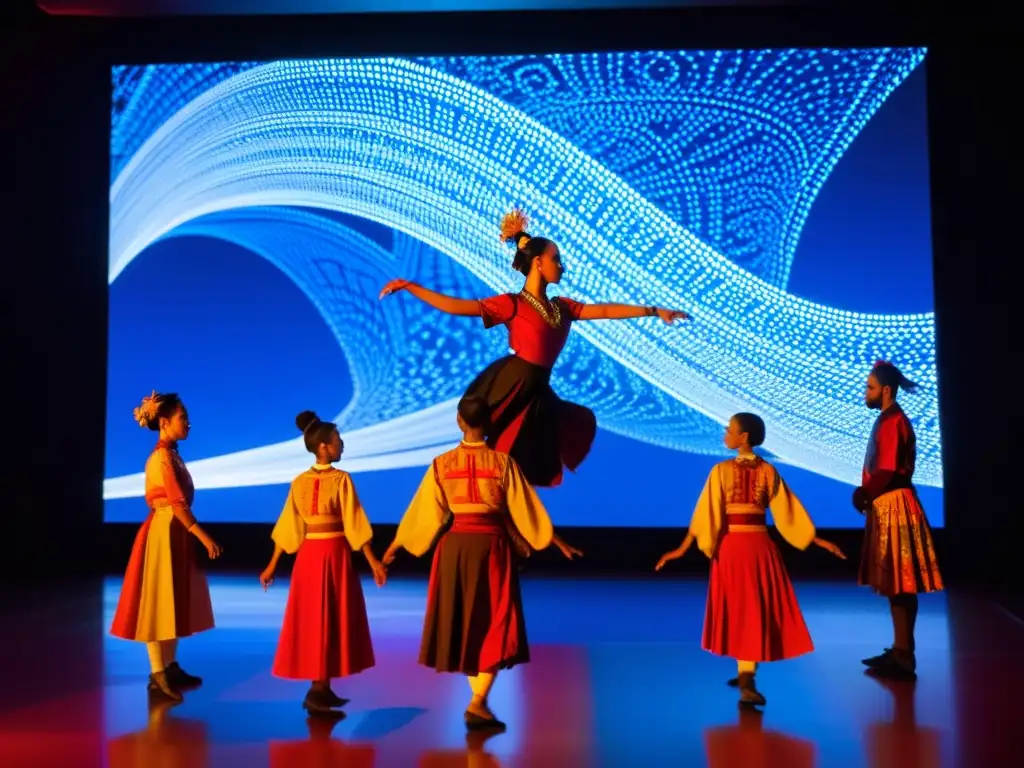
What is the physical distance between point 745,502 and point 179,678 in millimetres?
1989

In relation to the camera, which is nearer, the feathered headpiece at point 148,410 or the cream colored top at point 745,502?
the cream colored top at point 745,502

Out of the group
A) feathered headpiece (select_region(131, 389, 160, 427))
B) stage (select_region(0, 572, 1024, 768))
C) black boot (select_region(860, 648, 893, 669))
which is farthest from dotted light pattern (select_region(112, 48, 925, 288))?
feathered headpiece (select_region(131, 389, 160, 427))

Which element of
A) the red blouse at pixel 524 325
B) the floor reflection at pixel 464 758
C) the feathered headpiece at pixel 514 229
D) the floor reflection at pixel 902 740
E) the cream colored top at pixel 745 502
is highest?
the feathered headpiece at pixel 514 229

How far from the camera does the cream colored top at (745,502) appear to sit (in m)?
3.34

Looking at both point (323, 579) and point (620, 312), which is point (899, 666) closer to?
point (620, 312)

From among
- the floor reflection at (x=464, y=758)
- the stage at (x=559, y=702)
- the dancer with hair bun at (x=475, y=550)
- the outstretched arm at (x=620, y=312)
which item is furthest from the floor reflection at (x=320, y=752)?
the outstretched arm at (x=620, y=312)

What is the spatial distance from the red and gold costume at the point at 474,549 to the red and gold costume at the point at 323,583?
0.26 metres

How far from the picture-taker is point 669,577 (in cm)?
626

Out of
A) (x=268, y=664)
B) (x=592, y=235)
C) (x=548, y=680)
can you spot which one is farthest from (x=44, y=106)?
(x=548, y=680)

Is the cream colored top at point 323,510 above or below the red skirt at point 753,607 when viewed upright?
above

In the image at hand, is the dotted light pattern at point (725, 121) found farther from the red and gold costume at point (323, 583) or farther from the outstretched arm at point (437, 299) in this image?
the red and gold costume at point (323, 583)

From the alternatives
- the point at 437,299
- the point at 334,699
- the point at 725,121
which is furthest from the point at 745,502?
the point at 725,121

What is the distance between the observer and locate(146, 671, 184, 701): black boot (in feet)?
11.2

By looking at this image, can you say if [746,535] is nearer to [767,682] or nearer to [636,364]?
[767,682]
